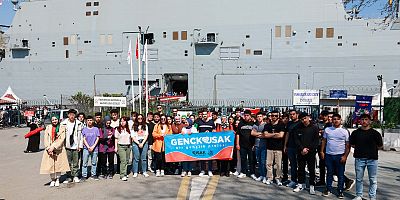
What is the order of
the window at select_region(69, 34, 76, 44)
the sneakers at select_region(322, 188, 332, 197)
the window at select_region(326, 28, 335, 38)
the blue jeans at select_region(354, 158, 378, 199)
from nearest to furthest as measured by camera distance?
the blue jeans at select_region(354, 158, 378, 199)
the sneakers at select_region(322, 188, 332, 197)
the window at select_region(326, 28, 335, 38)
the window at select_region(69, 34, 76, 44)

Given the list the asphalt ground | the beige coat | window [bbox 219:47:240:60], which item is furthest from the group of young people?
window [bbox 219:47:240:60]

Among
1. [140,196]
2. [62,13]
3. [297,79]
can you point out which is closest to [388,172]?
[140,196]

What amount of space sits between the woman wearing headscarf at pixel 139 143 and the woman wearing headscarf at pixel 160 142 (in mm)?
266

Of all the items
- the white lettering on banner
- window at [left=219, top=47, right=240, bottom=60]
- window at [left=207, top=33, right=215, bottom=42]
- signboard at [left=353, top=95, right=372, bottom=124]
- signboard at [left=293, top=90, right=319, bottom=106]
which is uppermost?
window at [left=207, top=33, right=215, bottom=42]

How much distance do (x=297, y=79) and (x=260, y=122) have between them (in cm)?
2933

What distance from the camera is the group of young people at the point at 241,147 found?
24.0 ft

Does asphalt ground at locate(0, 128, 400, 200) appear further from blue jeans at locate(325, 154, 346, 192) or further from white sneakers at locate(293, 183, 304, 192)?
blue jeans at locate(325, 154, 346, 192)

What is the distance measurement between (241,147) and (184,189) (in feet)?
6.41

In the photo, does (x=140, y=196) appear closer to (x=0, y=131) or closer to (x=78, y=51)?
(x=0, y=131)

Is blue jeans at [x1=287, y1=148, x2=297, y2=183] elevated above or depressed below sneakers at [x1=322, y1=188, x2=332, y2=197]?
above

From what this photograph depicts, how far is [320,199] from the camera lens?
7.17 m

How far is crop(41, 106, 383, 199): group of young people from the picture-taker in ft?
24.0

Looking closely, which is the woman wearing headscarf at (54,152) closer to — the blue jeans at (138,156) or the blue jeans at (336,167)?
the blue jeans at (138,156)

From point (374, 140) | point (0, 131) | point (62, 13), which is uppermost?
point (62, 13)
